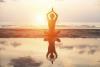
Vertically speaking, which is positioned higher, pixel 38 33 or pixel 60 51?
pixel 38 33

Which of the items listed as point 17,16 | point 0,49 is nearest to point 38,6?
point 17,16

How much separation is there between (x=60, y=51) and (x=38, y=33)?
221 millimetres

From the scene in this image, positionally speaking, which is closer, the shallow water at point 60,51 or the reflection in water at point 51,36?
the reflection in water at point 51,36

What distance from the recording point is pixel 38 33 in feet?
5.54

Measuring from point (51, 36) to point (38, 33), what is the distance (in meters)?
0.21

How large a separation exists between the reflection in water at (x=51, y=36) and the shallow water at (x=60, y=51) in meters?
0.08

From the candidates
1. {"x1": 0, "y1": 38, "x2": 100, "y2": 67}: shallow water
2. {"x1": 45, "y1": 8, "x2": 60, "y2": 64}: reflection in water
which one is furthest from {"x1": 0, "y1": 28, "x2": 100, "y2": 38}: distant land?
{"x1": 45, "y1": 8, "x2": 60, "y2": 64}: reflection in water

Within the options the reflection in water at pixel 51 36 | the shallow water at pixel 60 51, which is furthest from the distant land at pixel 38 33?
the reflection in water at pixel 51 36

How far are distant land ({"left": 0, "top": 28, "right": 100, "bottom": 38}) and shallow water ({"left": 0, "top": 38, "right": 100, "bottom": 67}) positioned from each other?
0.08 feet

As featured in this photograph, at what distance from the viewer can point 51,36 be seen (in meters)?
1.50

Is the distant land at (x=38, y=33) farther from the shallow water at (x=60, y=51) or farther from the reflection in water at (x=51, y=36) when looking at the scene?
the reflection in water at (x=51, y=36)

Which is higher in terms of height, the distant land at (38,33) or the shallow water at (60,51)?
the distant land at (38,33)

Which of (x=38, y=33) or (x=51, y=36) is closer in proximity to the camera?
(x=51, y=36)

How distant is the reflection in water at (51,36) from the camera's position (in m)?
1.43
